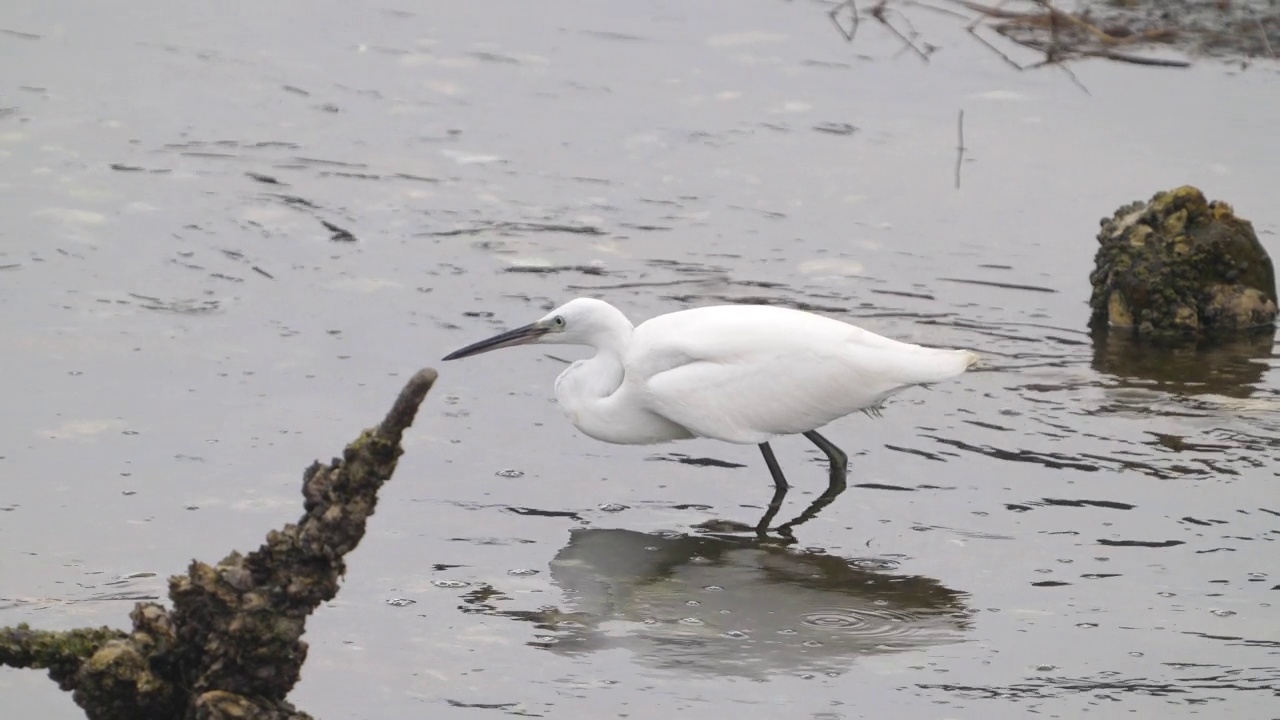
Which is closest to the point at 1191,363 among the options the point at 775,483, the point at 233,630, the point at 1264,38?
the point at 775,483

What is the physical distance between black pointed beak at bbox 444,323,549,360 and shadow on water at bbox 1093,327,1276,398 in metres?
2.76

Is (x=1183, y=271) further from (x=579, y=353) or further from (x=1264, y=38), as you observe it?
(x=1264, y=38)

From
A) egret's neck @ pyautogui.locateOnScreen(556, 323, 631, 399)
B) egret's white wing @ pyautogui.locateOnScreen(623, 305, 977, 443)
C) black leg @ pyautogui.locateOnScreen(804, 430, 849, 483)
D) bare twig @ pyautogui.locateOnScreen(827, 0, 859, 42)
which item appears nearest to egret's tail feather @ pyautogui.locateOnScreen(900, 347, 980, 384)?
egret's white wing @ pyautogui.locateOnScreen(623, 305, 977, 443)

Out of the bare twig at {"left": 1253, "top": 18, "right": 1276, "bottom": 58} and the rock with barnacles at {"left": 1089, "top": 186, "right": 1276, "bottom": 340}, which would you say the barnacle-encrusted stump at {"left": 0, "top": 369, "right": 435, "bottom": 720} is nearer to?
the rock with barnacles at {"left": 1089, "top": 186, "right": 1276, "bottom": 340}

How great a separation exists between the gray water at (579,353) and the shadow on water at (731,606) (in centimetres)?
2

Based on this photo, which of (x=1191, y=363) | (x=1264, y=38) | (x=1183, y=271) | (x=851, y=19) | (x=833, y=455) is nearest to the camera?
(x=833, y=455)

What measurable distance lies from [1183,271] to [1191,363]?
55cm

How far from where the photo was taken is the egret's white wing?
6.41 m

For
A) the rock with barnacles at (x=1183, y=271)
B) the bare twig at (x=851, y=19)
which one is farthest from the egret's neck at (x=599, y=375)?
the bare twig at (x=851, y=19)

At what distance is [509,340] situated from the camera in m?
6.55

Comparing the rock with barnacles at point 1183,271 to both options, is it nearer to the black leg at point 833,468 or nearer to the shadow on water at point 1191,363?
the shadow on water at point 1191,363

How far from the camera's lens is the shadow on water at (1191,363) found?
7668 mm

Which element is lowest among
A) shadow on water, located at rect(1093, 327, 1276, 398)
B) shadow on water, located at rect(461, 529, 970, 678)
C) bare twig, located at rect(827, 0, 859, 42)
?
shadow on water, located at rect(461, 529, 970, 678)

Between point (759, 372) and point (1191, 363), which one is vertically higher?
point (759, 372)
